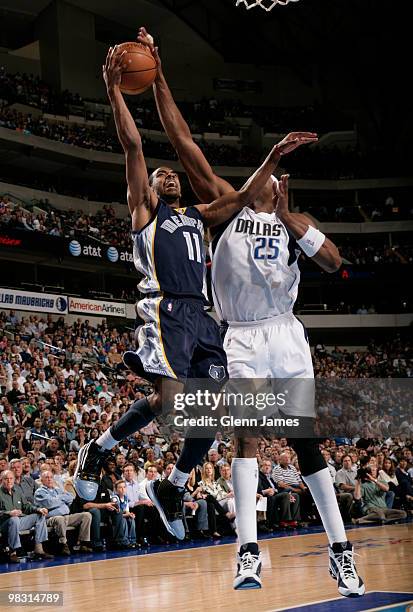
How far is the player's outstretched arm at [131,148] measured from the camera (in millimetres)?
5133

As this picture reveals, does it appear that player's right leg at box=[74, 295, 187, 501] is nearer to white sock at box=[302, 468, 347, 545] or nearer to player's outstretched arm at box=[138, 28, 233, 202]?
player's outstretched arm at box=[138, 28, 233, 202]

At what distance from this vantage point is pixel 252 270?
5.74m

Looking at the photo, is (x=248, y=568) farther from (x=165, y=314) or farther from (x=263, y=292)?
(x=263, y=292)

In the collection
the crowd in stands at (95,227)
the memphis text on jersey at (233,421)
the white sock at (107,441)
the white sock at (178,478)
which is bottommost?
the white sock at (178,478)

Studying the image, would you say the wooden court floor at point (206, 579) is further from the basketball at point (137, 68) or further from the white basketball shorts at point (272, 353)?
the basketball at point (137, 68)

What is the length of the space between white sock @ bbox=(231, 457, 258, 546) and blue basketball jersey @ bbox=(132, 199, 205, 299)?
1133 millimetres

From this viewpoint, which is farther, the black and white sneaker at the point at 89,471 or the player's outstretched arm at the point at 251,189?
the player's outstretched arm at the point at 251,189

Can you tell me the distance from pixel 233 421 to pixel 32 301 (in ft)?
53.8

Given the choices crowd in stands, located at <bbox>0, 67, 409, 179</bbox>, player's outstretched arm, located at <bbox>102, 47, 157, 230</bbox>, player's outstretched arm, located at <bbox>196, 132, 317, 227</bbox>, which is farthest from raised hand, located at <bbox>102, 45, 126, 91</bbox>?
crowd in stands, located at <bbox>0, 67, 409, 179</bbox>

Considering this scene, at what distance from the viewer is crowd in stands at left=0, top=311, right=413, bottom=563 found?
32.9 ft

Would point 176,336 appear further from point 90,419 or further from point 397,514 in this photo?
point 397,514

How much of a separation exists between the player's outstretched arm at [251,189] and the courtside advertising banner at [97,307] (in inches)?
660

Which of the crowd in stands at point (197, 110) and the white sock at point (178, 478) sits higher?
the crowd in stands at point (197, 110)

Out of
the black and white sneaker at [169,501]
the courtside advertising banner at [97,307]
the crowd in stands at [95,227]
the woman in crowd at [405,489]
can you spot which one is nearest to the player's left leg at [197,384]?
the black and white sneaker at [169,501]
